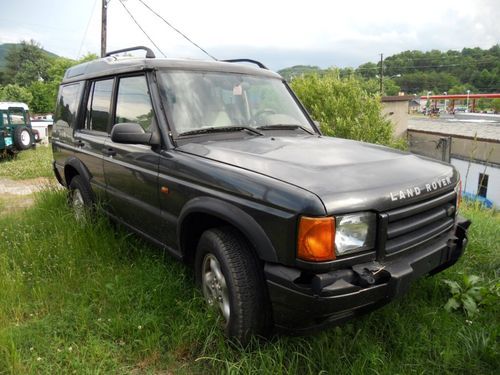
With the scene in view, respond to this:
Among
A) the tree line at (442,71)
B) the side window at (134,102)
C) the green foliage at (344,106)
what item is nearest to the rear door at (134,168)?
the side window at (134,102)

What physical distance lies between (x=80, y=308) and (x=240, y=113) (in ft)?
6.44

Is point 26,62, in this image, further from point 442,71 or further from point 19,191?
point 442,71

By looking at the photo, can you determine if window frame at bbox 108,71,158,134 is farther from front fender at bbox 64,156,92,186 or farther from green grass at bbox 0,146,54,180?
green grass at bbox 0,146,54,180

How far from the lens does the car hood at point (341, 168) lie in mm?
2113

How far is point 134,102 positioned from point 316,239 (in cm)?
223

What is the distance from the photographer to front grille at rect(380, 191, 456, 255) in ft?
7.24

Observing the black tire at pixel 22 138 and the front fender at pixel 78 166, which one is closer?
the front fender at pixel 78 166

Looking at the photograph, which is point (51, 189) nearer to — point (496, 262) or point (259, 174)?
point (259, 174)

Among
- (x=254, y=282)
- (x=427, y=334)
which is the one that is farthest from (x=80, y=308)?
(x=427, y=334)

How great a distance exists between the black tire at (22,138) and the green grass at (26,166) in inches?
19.4

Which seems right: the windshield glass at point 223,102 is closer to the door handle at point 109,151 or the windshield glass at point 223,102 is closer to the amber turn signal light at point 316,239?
the door handle at point 109,151

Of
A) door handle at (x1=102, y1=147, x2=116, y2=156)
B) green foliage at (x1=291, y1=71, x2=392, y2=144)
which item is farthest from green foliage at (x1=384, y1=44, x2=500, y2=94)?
door handle at (x1=102, y1=147, x2=116, y2=156)

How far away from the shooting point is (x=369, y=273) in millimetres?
2051

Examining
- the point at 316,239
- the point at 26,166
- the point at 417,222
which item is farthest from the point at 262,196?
the point at 26,166
